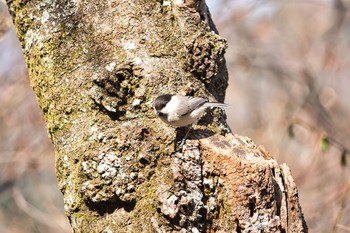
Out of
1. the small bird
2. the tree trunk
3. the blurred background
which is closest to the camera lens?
the tree trunk

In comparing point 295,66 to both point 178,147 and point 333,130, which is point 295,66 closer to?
point 333,130

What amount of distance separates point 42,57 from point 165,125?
491mm

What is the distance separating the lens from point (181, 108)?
1961mm

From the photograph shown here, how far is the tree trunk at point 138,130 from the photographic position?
1650 millimetres

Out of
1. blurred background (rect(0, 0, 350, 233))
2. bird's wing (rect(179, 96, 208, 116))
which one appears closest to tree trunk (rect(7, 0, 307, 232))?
bird's wing (rect(179, 96, 208, 116))

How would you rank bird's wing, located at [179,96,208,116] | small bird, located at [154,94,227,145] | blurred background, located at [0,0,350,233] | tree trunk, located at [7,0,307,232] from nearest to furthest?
tree trunk, located at [7,0,307,232] → small bird, located at [154,94,227,145] → bird's wing, located at [179,96,208,116] → blurred background, located at [0,0,350,233]

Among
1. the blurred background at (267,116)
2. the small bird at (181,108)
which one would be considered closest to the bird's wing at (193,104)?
the small bird at (181,108)

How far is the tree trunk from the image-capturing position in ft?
5.41

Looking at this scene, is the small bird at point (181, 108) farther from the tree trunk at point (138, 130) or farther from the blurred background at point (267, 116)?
the blurred background at point (267, 116)

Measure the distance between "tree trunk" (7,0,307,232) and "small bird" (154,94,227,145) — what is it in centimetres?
3

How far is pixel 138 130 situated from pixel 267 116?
4594mm

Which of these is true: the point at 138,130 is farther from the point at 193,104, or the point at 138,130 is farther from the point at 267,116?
the point at 267,116

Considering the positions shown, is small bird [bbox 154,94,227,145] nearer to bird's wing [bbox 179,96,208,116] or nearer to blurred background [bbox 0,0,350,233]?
bird's wing [bbox 179,96,208,116]

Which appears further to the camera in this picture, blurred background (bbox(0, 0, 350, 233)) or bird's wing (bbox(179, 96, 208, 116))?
blurred background (bbox(0, 0, 350, 233))
